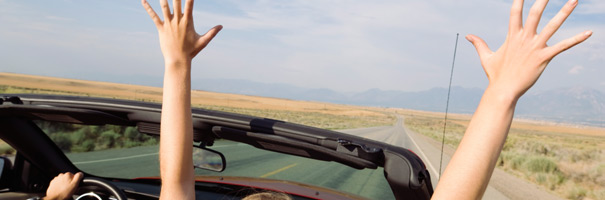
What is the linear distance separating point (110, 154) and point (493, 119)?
11463 mm

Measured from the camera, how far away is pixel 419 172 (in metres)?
1.58

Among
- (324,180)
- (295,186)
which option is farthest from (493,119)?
(324,180)

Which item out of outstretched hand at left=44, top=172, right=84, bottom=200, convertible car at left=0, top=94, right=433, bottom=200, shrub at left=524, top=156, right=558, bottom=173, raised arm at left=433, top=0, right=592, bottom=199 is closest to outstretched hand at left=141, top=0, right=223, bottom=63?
convertible car at left=0, top=94, right=433, bottom=200

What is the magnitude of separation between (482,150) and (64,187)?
214cm

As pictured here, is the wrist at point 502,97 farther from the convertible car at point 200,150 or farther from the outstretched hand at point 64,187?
the outstretched hand at point 64,187

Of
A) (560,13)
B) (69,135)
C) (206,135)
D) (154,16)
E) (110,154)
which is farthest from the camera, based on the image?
(69,135)

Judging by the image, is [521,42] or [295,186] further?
[295,186]

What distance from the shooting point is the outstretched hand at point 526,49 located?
3.77 feet

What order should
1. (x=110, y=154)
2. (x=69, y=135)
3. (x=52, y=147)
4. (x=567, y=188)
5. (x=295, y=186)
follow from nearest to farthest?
(x=52, y=147) → (x=295, y=186) → (x=110, y=154) → (x=69, y=135) → (x=567, y=188)

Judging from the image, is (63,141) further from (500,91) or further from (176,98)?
(500,91)

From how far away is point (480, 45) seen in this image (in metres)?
1.36

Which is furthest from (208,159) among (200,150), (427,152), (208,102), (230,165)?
(208,102)

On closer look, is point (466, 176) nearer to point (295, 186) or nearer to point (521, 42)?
point (521, 42)

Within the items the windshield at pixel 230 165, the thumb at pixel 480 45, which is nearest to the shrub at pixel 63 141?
the windshield at pixel 230 165
